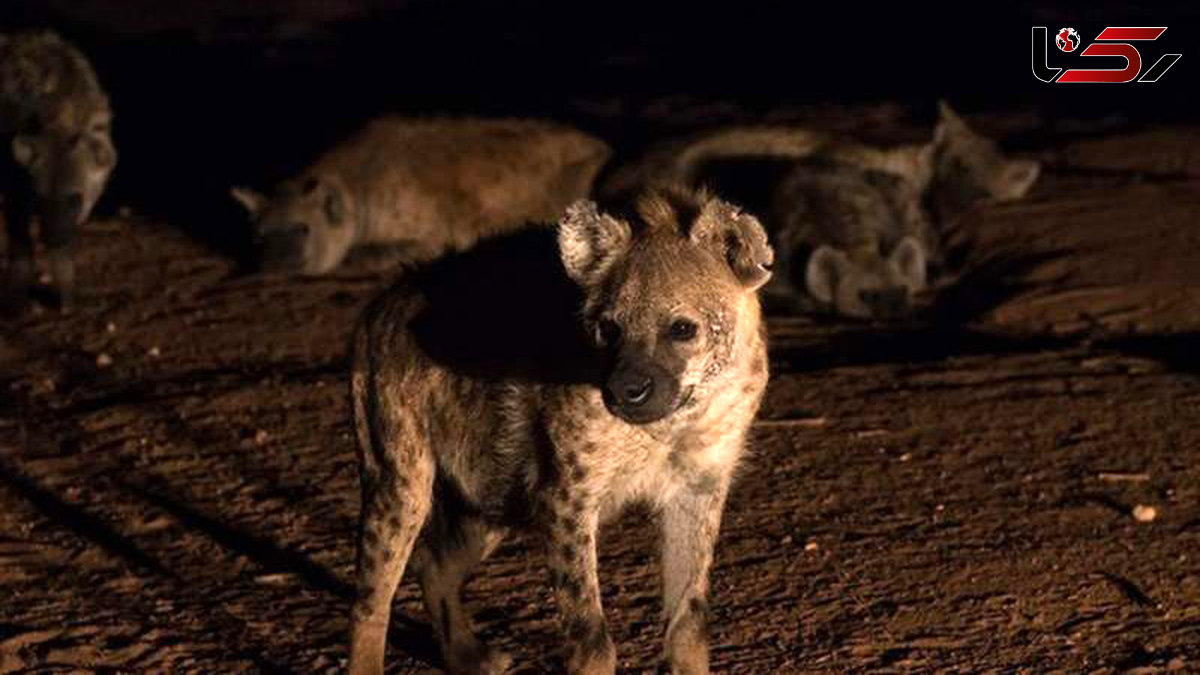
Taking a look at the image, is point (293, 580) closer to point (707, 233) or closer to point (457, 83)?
point (707, 233)

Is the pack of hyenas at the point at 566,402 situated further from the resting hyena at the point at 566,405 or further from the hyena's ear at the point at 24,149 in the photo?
the hyena's ear at the point at 24,149

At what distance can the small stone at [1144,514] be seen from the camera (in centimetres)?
554

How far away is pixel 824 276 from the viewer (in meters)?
9.12

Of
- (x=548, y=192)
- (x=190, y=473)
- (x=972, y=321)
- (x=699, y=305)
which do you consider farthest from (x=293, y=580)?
(x=548, y=192)

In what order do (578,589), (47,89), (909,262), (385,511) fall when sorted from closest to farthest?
1. (578,589)
2. (385,511)
3. (47,89)
4. (909,262)

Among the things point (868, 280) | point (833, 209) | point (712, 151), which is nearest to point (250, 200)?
point (712, 151)

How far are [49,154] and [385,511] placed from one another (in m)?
4.66

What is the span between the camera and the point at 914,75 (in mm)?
14344

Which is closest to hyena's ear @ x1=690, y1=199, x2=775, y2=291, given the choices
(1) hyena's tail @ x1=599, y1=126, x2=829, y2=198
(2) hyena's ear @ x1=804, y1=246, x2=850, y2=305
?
(2) hyena's ear @ x1=804, y1=246, x2=850, y2=305

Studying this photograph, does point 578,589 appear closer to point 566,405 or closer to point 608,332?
point 566,405

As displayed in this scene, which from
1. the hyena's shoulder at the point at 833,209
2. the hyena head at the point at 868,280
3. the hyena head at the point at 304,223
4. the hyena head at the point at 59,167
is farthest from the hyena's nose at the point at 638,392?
the hyena head at the point at 304,223

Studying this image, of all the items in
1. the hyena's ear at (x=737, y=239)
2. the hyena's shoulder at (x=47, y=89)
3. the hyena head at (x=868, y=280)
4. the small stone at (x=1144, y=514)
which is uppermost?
the hyena's ear at (x=737, y=239)

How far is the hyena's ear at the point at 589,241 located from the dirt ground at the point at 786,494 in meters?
0.92
